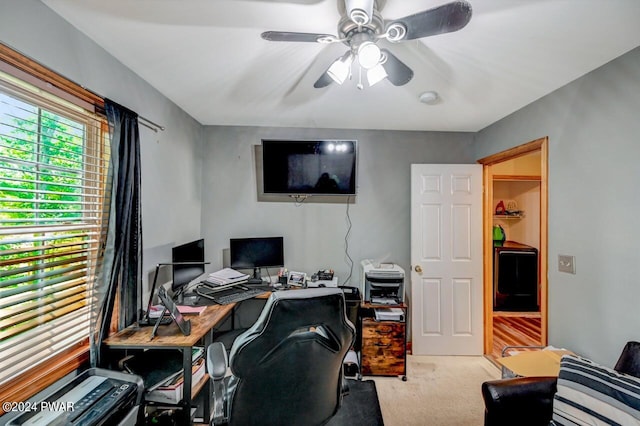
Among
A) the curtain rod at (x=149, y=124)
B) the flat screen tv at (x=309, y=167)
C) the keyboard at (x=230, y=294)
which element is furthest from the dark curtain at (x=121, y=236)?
the flat screen tv at (x=309, y=167)

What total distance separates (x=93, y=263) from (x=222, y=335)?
1436 millimetres

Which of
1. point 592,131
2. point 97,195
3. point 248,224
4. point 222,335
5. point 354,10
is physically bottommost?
point 222,335

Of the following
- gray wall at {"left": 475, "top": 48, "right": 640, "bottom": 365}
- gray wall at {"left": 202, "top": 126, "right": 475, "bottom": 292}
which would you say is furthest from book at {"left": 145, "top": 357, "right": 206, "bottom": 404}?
gray wall at {"left": 475, "top": 48, "right": 640, "bottom": 365}

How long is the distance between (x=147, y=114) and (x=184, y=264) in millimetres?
1178

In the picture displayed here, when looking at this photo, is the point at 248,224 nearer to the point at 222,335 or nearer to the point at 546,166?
the point at 222,335

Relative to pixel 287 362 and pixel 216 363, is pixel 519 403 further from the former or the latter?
pixel 216 363

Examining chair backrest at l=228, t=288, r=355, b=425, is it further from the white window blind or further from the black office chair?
the white window blind

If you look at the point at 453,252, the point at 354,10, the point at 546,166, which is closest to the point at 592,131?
the point at 546,166

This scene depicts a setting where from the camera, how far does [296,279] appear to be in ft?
10.0

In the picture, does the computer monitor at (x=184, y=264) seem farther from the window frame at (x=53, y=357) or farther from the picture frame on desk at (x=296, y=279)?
the picture frame on desk at (x=296, y=279)

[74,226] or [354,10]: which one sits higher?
[354,10]

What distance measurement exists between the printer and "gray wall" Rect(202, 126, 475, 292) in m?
0.47

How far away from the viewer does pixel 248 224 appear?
3.33 metres

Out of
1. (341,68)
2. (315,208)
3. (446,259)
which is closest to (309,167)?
(315,208)
